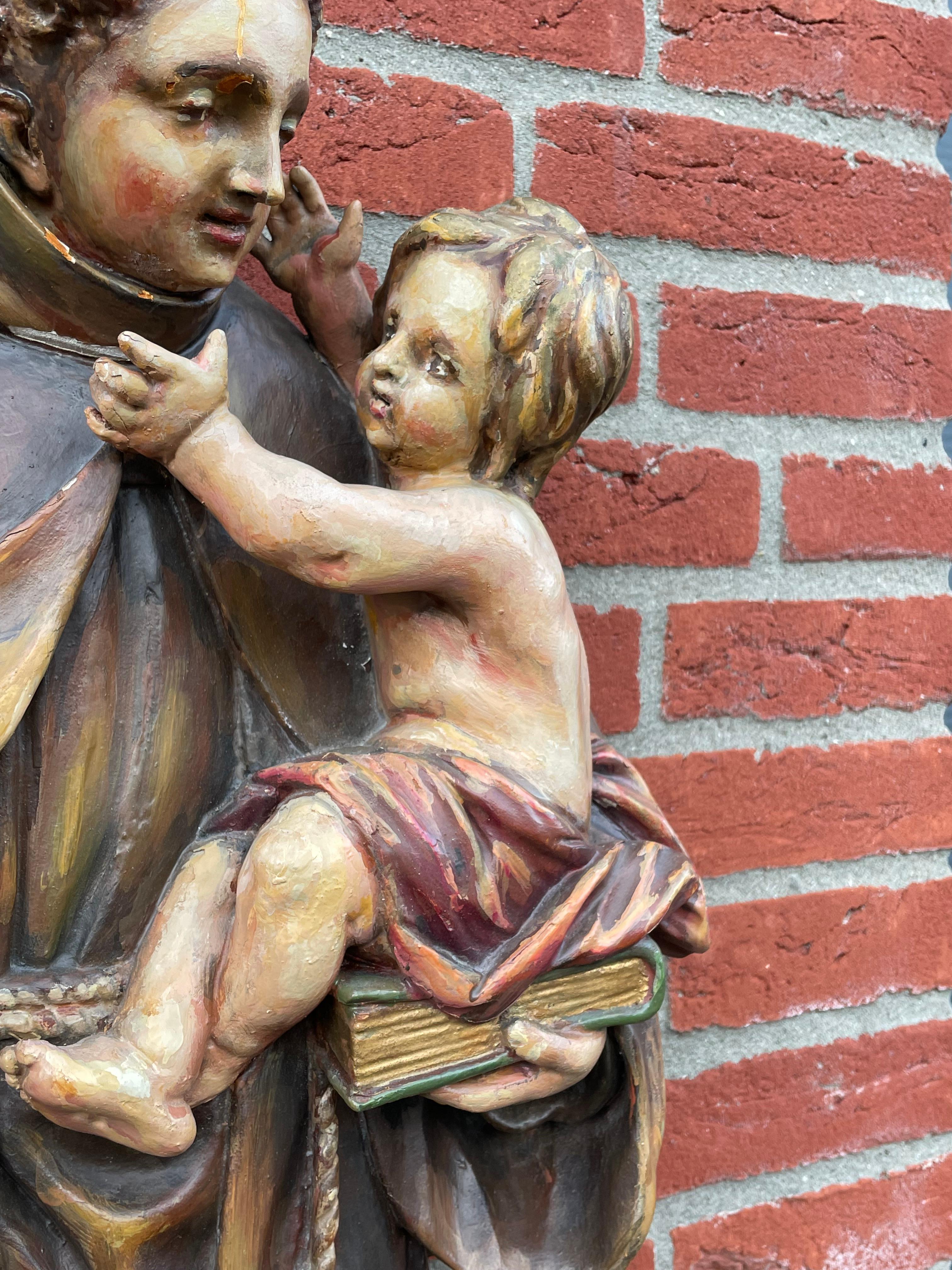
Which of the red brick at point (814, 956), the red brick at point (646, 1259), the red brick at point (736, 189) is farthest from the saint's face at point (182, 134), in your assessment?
the red brick at point (646, 1259)

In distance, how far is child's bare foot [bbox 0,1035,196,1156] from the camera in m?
0.50

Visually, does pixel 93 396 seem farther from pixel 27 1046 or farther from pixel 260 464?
pixel 27 1046

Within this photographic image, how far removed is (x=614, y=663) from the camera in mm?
852

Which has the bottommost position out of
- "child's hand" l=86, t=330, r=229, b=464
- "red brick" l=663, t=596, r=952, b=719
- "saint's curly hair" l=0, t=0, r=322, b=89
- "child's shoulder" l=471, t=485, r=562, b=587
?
"red brick" l=663, t=596, r=952, b=719

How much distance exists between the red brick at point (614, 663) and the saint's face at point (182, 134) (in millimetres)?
391

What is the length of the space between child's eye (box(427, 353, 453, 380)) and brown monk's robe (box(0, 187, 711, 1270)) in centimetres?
8

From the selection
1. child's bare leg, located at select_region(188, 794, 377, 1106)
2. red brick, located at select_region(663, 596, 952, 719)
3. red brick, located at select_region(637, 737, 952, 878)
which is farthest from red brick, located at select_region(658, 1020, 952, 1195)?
child's bare leg, located at select_region(188, 794, 377, 1106)

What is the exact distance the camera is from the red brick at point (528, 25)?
2.41ft

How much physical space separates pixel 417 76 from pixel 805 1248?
883mm

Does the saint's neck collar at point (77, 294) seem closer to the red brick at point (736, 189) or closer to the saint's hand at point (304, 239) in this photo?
the saint's hand at point (304, 239)

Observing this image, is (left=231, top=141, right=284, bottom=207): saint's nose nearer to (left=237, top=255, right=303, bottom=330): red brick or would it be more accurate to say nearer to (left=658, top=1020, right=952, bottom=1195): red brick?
(left=237, top=255, right=303, bottom=330): red brick

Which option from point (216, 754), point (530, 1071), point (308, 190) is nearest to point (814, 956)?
point (530, 1071)

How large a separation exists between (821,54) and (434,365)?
47 cm

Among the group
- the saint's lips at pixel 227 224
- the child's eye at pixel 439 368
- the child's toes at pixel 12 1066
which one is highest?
the saint's lips at pixel 227 224
